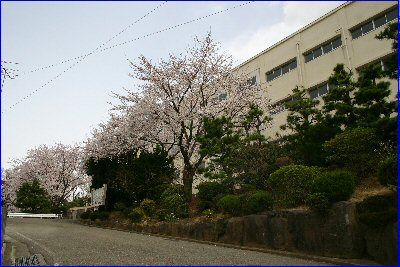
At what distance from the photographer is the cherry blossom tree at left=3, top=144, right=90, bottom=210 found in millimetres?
40562

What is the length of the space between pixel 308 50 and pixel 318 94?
3.26 meters

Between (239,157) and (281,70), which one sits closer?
(239,157)

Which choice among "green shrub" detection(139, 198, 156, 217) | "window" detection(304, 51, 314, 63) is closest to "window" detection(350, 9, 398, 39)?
"window" detection(304, 51, 314, 63)

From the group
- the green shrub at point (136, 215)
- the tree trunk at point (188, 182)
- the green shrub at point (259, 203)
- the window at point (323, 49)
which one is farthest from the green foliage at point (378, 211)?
the window at point (323, 49)

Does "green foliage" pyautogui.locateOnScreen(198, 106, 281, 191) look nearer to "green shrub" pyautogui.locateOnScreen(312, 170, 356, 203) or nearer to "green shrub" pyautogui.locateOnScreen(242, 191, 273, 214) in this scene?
"green shrub" pyautogui.locateOnScreen(242, 191, 273, 214)

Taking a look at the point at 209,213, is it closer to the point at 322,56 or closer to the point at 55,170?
the point at 322,56

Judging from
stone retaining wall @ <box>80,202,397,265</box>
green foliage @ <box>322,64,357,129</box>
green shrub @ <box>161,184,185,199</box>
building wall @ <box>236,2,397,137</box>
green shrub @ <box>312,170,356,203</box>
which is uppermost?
building wall @ <box>236,2,397,137</box>

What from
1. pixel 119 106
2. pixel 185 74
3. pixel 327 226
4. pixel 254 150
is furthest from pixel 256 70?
pixel 327 226

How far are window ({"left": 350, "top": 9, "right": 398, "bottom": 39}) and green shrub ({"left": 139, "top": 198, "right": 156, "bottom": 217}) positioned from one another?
15338 millimetres

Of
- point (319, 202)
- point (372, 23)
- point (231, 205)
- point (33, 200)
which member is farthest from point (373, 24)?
point (33, 200)

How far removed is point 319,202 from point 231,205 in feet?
13.0

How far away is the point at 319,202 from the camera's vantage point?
28.3 ft

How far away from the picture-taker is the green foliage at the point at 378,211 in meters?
7.26

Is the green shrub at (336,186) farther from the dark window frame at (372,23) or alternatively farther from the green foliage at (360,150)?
the dark window frame at (372,23)
